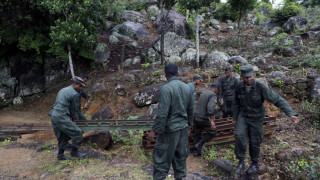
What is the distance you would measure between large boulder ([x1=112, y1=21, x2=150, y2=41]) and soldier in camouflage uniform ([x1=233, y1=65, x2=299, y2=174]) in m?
12.8

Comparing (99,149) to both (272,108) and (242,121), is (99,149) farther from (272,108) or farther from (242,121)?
(272,108)

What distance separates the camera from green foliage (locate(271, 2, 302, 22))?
16.3 meters

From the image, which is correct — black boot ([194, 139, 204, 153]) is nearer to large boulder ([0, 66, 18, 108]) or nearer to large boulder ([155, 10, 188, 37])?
large boulder ([155, 10, 188, 37])

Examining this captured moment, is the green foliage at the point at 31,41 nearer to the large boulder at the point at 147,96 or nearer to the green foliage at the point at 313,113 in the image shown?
the large boulder at the point at 147,96

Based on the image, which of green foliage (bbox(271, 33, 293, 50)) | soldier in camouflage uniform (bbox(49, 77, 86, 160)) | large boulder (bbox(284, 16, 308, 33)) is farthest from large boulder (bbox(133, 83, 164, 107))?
large boulder (bbox(284, 16, 308, 33))

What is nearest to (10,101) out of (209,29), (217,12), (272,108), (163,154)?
(163,154)

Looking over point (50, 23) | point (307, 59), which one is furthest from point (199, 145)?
point (50, 23)

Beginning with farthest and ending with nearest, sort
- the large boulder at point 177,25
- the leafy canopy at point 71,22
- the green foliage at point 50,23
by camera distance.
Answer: the large boulder at point 177,25 → the green foliage at point 50,23 → the leafy canopy at point 71,22

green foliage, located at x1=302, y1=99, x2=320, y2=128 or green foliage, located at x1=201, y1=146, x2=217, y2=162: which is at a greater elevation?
green foliage, located at x1=302, y1=99, x2=320, y2=128

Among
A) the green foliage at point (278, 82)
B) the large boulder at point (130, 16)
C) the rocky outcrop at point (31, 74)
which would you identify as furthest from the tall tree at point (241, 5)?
the rocky outcrop at point (31, 74)

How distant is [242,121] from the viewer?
421 centimetres

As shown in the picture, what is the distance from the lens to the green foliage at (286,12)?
53.5 feet

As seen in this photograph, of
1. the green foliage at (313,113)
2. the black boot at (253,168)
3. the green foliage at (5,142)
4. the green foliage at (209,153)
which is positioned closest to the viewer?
the black boot at (253,168)

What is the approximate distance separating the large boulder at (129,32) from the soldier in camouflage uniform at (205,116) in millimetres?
11882
